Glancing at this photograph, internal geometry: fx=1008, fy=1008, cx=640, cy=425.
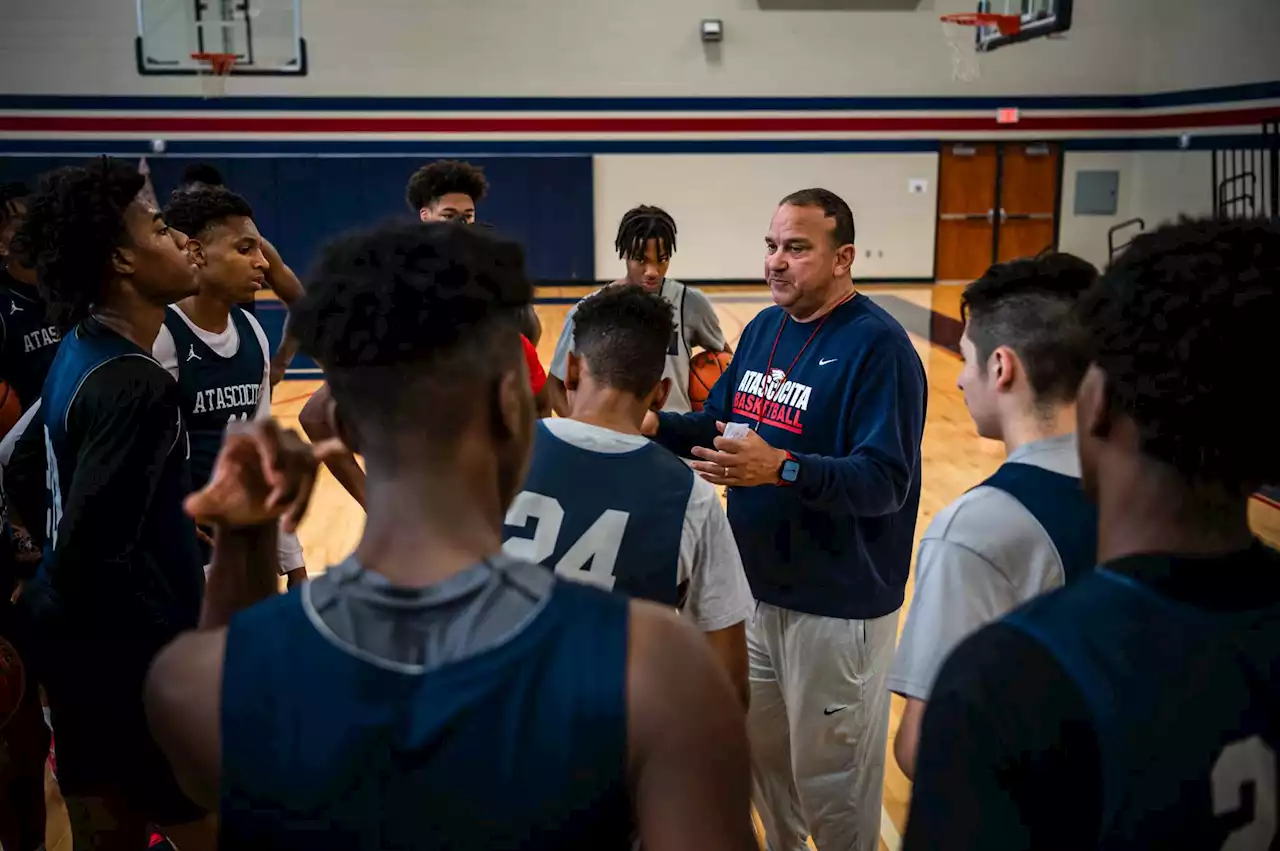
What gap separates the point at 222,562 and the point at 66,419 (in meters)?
1.21

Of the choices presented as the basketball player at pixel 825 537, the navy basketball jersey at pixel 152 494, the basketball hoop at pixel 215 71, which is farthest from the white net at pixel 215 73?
the basketball player at pixel 825 537

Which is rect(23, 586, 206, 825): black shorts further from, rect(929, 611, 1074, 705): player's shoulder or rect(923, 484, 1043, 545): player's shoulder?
rect(929, 611, 1074, 705): player's shoulder

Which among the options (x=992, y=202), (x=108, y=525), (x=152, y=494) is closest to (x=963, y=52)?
(x=992, y=202)

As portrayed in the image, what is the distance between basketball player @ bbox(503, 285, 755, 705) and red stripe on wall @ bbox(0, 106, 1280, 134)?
13.5 metres

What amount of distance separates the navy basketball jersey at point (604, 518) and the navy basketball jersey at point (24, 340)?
299 cm

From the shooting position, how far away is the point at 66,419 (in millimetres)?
2217

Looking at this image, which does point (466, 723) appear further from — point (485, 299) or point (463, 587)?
point (485, 299)

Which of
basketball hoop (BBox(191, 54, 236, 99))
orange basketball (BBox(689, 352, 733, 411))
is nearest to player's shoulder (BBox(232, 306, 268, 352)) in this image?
orange basketball (BBox(689, 352, 733, 411))

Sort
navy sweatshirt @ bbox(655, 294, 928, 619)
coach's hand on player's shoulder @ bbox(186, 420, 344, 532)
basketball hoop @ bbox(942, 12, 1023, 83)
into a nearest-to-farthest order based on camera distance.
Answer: coach's hand on player's shoulder @ bbox(186, 420, 344, 532)
navy sweatshirt @ bbox(655, 294, 928, 619)
basketball hoop @ bbox(942, 12, 1023, 83)

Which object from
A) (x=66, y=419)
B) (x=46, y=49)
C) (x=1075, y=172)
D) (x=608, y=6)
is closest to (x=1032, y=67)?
(x=1075, y=172)

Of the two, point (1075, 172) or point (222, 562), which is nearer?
point (222, 562)

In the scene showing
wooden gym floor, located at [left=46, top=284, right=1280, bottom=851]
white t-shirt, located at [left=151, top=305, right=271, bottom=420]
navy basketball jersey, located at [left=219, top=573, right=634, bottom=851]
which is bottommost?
wooden gym floor, located at [left=46, top=284, right=1280, bottom=851]

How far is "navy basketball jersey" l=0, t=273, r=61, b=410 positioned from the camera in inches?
155

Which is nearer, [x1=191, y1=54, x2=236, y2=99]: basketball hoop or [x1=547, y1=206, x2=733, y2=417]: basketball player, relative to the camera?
[x1=547, y1=206, x2=733, y2=417]: basketball player
